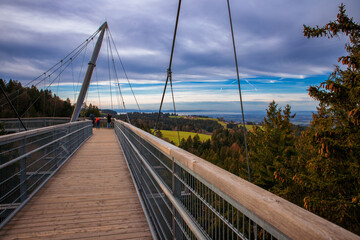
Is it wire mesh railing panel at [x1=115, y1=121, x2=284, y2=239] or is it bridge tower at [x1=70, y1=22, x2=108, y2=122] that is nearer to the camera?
wire mesh railing panel at [x1=115, y1=121, x2=284, y2=239]

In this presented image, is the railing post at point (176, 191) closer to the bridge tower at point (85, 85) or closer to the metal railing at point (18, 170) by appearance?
the metal railing at point (18, 170)

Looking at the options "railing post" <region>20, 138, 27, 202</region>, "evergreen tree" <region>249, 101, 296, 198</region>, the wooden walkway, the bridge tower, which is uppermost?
the bridge tower

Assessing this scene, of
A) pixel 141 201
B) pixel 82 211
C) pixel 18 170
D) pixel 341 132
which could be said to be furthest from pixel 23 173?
pixel 341 132

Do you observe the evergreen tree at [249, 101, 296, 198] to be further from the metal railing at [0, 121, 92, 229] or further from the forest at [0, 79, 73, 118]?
the forest at [0, 79, 73, 118]

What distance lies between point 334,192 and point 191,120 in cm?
4344

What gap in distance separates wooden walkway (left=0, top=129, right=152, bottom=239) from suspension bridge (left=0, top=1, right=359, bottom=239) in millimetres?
12

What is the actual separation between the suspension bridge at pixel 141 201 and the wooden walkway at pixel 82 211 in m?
0.01

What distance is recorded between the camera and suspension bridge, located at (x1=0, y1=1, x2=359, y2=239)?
0.91m

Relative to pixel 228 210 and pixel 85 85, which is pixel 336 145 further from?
pixel 85 85

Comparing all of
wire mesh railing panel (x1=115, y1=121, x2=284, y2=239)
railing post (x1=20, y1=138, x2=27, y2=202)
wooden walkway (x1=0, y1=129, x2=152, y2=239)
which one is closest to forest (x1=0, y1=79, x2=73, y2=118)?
wooden walkway (x1=0, y1=129, x2=152, y2=239)

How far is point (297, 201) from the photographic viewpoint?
2527 centimetres

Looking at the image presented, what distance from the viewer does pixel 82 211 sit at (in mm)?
3865

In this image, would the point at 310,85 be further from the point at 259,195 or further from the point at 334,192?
the point at 259,195

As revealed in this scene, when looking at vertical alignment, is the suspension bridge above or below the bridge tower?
below
